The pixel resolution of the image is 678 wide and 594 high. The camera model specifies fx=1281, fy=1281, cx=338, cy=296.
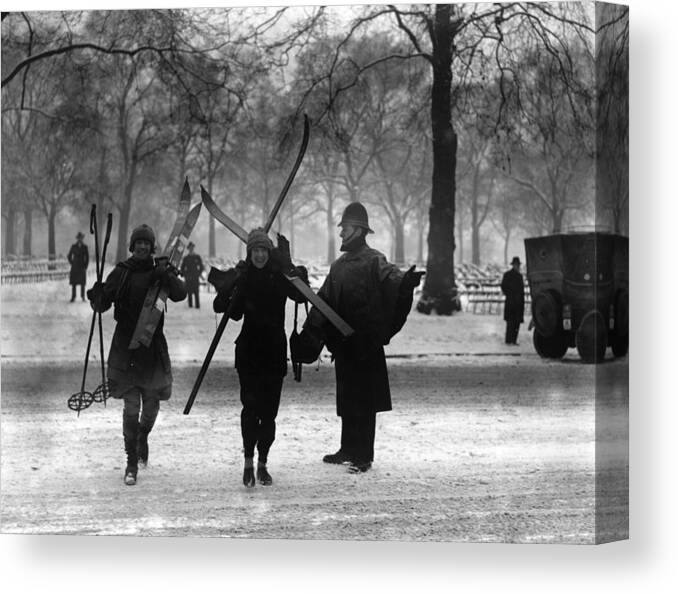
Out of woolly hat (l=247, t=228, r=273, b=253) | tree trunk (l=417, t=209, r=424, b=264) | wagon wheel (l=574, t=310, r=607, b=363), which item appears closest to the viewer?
wagon wheel (l=574, t=310, r=607, b=363)

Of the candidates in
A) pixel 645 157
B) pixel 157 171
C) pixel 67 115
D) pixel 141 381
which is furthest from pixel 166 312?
pixel 645 157

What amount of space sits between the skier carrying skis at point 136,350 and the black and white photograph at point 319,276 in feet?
0.06

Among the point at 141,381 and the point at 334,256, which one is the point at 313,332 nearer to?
the point at 334,256

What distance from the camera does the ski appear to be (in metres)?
8.69

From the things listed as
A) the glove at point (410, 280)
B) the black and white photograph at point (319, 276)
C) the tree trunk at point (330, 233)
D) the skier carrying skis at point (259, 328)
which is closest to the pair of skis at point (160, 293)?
the black and white photograph at point (319, 276)

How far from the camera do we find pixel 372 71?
9031 mm

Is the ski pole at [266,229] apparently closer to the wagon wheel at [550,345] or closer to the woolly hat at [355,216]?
the woolly hat at [355,216]

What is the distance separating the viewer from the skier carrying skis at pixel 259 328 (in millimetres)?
8734

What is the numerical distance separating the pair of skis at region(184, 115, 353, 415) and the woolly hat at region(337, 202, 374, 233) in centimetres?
45

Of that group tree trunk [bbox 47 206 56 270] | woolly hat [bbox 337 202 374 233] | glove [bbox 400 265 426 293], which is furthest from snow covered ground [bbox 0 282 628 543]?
woolly hat [bbox 337 202 374 233]

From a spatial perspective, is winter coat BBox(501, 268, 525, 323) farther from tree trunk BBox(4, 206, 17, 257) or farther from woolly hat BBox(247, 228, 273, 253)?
tree trunk BBox(4, 206, 17, 257)

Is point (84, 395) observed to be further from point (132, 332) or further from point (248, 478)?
point (248, 478)

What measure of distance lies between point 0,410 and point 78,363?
69 centimetres

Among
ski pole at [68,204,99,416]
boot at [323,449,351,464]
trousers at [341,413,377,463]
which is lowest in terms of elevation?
boot at [323,449,351,464]
